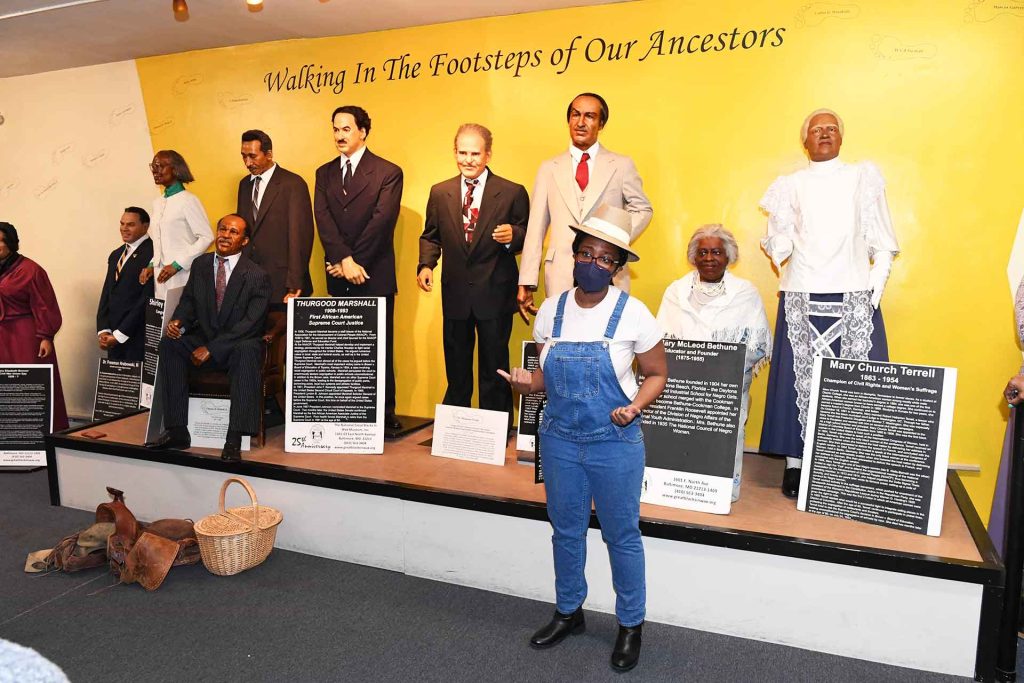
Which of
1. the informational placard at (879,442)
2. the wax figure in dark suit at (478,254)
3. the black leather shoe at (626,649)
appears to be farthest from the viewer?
the wax figure in dark suit at (478,254)

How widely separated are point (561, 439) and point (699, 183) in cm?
279

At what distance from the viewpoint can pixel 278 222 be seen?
5.80 meters

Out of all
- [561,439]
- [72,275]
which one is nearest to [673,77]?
[561,439]

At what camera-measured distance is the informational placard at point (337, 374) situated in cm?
469

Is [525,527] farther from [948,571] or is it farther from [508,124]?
[508,124]

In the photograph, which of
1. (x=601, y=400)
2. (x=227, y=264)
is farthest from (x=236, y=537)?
(x=601, y=400)

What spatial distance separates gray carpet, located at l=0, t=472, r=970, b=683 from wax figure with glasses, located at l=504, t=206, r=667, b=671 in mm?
346

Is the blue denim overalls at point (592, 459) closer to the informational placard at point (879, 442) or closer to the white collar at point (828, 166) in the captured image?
the informational placard at point (879, 442)

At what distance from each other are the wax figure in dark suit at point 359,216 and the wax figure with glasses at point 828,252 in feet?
8.41

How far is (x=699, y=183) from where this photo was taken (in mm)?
5109

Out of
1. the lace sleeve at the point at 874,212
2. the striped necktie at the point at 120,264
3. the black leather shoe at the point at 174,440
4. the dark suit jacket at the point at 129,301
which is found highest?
the lace sleeve at the point at 874,212

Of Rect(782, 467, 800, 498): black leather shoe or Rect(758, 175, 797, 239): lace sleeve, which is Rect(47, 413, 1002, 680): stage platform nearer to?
Rect(782, 467, 800, 498): black leather shoe

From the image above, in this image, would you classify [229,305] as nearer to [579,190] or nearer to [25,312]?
[579,190]

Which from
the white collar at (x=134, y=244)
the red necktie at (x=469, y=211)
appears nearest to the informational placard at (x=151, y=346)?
the white collar at (x=134, y=244)
